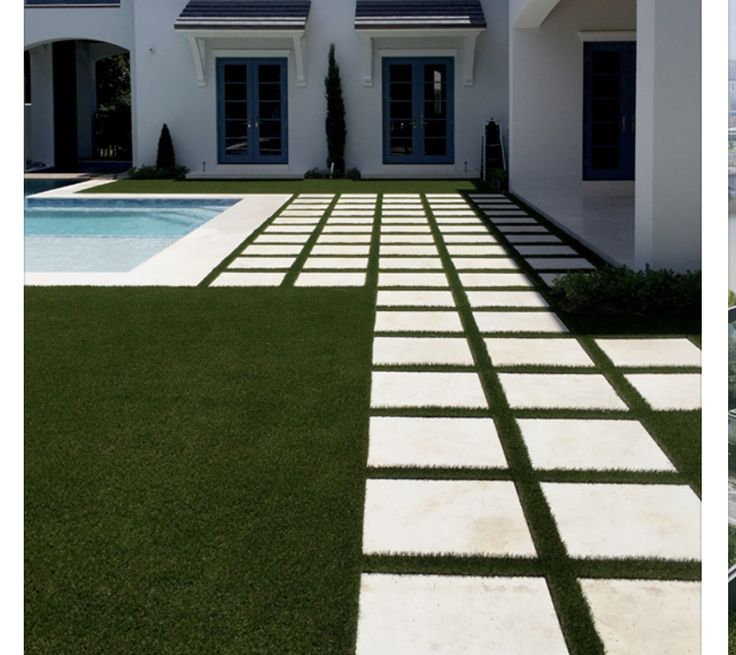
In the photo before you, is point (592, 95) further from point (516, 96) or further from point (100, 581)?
point (100, 581)

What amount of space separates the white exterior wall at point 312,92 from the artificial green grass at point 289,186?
4.06 feet

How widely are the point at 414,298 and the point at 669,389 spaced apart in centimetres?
225

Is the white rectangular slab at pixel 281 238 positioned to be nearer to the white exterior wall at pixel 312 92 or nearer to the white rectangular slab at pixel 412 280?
the white rectangular slab at pixel 412 280

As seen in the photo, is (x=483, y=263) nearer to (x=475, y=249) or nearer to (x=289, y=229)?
(x=475, y=249)

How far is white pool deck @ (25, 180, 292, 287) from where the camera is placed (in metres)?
6.51

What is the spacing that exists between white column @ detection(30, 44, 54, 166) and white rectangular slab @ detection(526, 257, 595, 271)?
14.2 meters

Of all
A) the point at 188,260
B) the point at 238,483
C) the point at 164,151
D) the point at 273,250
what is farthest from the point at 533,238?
the point at 164,151

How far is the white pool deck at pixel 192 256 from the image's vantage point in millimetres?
6512

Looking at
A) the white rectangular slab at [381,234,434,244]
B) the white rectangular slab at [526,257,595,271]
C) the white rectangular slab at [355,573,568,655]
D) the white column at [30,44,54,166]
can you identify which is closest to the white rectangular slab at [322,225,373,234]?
the white rectangular slab at [381,234,434,244]

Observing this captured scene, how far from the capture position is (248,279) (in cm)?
654

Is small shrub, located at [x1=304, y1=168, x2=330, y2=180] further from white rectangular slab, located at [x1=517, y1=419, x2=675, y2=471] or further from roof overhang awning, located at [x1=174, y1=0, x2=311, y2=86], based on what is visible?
white rectangular slab, located at [x1=517, y1=419, x2=675, y2=471]

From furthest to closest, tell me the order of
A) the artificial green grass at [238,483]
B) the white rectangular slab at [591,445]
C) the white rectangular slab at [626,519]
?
the white rectangular slab at [591,445]
the white rectangular slab at [626,519]
the artificial green grass at [238,483]

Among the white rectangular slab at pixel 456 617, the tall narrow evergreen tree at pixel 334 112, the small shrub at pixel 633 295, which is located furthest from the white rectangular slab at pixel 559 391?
the tall narrow evergreen tree at pixel 334 112

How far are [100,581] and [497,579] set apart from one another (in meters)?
0.93
